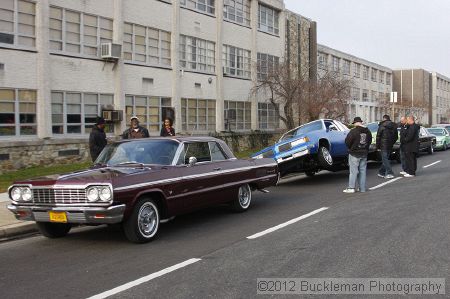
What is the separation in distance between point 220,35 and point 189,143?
867 inches

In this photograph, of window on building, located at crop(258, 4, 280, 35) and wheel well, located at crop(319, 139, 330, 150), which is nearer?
wheel well, located at crop(319, 139, 330, 150)

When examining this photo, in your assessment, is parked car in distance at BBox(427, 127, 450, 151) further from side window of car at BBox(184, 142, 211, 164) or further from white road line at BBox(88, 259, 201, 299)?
white road line at BBox(88, 259, 201, 299)

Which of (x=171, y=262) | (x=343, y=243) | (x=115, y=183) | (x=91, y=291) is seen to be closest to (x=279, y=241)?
(x=343, y=243)

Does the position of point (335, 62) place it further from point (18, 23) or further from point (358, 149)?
point (358, 149)

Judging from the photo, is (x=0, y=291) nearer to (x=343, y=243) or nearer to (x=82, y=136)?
(x=343, y=243)

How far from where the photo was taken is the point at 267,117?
116ft

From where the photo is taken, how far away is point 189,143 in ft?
29.3

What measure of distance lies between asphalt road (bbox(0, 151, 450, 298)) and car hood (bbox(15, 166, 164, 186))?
3.19 feet

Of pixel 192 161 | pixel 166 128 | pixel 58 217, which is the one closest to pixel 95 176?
pixel 58 217

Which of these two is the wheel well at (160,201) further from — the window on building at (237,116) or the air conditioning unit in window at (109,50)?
the window on building at (237,116)

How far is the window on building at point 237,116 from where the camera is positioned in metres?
30.7

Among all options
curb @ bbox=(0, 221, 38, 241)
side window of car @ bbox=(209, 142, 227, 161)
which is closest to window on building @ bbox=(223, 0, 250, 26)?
side window of car @ bbox=(209, 142, 227, 161)

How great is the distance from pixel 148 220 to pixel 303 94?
943 inches

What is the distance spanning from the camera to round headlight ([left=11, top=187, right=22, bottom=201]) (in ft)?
25.1
